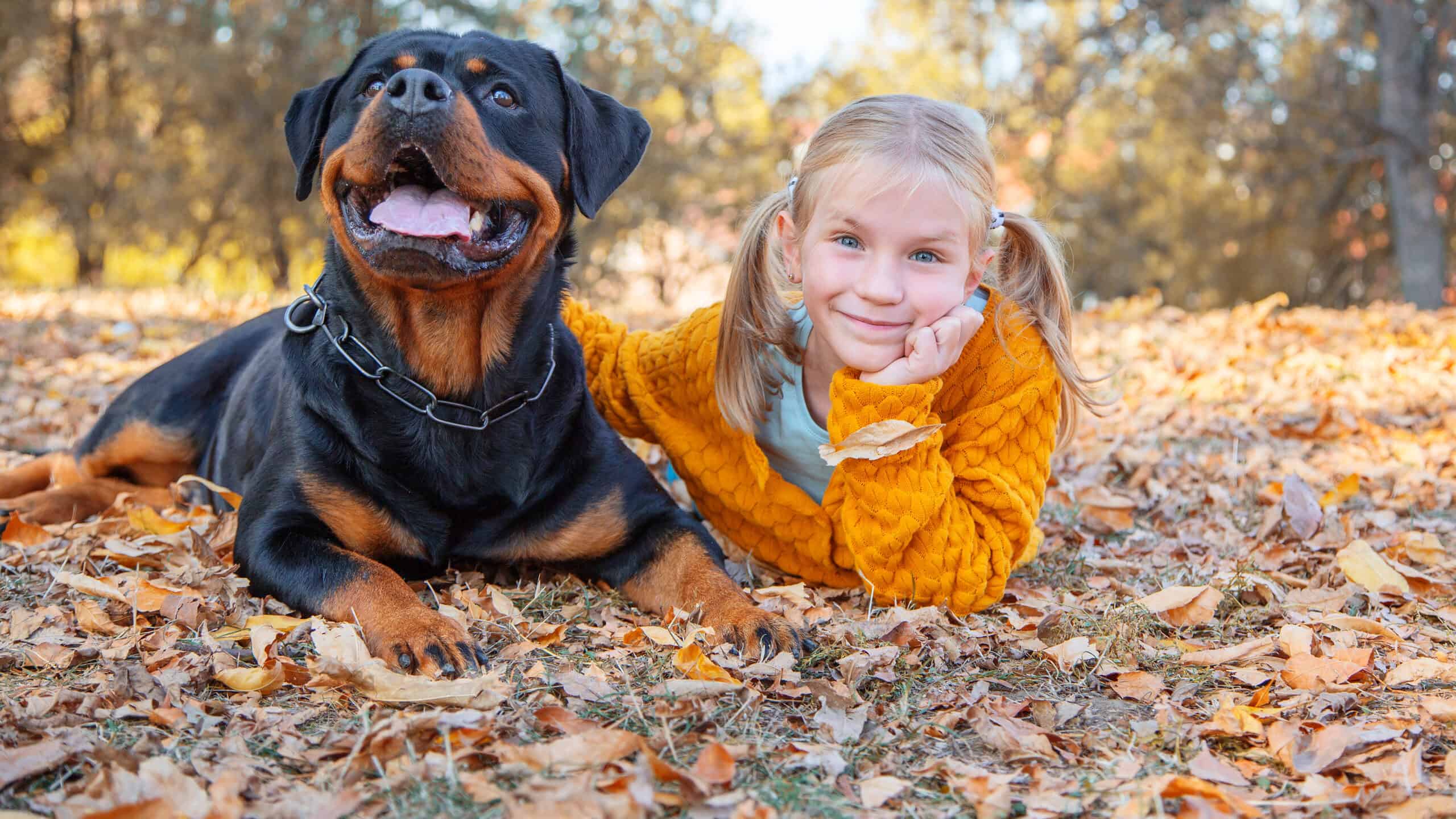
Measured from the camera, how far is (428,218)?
289cm

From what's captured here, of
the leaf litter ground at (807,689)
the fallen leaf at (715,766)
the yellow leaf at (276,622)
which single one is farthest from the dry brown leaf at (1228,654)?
the yellow leaf at (276,622)

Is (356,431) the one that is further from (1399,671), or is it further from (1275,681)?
(1399,671)

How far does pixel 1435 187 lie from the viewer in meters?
12.5

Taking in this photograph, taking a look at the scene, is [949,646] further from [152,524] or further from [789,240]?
[152,524]

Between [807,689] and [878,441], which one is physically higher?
[878,441]

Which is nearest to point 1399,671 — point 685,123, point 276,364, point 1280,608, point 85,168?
point 1280,608

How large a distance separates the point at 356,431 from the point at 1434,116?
13347 millimetres

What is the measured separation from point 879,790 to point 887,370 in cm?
138

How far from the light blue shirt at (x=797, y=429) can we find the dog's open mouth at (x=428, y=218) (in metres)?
0.97

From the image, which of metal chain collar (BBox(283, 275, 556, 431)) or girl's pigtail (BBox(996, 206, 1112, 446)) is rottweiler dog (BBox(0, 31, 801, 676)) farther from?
girl's pigtail (BBox(996, 206, 1112, 446))

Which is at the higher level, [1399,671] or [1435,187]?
[1435,187]

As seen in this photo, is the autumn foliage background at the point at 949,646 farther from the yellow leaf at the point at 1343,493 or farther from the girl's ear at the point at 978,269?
the girl's ear at the point at 978,269

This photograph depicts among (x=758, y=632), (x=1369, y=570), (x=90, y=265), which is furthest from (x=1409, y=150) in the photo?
(x=90, y=265)

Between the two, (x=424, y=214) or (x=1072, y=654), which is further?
(x=424, y=214)
